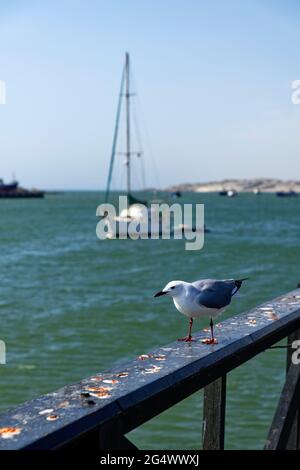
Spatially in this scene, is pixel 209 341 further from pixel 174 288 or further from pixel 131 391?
pixel 131 391

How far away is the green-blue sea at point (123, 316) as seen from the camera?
1009 centimetres

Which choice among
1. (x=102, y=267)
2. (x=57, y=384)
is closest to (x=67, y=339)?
(x=57, y=384)

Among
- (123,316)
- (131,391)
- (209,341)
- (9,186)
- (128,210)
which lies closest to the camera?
(131,391)

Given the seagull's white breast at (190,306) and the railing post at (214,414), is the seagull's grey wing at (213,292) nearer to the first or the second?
the seagull's white breast at (190,306)

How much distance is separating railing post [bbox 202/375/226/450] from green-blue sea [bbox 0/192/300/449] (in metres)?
0.50

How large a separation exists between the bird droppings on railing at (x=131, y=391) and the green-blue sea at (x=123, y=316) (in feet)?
1.56

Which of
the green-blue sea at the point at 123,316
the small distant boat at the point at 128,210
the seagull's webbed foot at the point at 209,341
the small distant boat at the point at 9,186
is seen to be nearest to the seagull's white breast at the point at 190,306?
the seagull's webbed foot at the point at 209,341

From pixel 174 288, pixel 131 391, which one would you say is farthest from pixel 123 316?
pixel 131 391

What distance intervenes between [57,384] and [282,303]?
9516mm

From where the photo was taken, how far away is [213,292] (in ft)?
7.22

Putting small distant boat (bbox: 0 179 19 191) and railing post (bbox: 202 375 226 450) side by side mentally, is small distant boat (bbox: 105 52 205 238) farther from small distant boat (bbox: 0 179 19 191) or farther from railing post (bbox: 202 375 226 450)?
small distant boat (bbox: 0 179 19 191)

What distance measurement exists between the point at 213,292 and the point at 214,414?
402 mm

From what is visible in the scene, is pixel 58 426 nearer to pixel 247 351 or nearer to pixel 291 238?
pixel 247 351

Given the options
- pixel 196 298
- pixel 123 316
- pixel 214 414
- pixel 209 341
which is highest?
pixel 196 298
